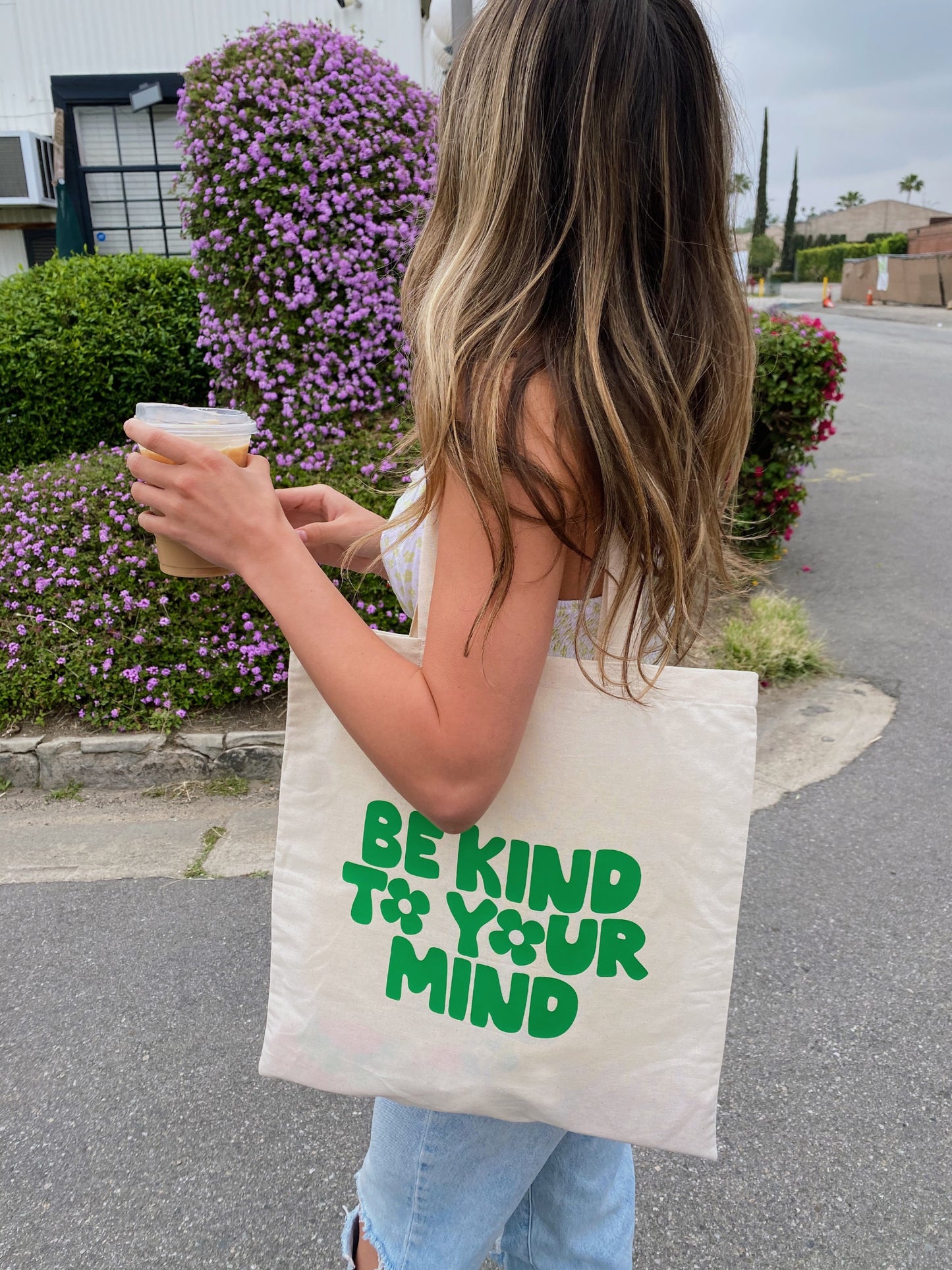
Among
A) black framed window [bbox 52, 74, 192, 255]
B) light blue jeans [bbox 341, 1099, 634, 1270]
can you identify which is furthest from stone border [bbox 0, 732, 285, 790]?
black framed window [bbox 52, 74, 192, 255]

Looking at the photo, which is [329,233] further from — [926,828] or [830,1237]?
[830,1237]

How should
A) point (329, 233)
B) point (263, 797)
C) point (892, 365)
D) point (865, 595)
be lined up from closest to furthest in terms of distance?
point (263, 797) → point (329, 233) → point (865, 595) → point (892, 365)

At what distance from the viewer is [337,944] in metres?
1.12

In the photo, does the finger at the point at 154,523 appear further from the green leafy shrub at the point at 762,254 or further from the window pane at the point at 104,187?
the green leafy shrub at the point at 762,254

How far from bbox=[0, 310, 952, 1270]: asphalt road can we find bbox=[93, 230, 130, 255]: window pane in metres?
8.97

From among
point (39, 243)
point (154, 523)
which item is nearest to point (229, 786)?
point (154, 523)

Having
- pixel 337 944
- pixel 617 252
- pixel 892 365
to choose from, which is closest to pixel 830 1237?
pixel 337 944

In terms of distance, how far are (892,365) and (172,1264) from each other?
15.6 m

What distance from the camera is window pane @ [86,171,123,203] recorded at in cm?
999

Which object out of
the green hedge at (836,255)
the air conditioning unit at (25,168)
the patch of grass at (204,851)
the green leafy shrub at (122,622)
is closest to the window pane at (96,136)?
the air conditioning unit at (25,168)

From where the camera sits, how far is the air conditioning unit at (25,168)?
999 cm

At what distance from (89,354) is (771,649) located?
3909 mm

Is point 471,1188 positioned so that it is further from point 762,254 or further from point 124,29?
point 762,254

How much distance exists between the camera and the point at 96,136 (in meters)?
9.89
